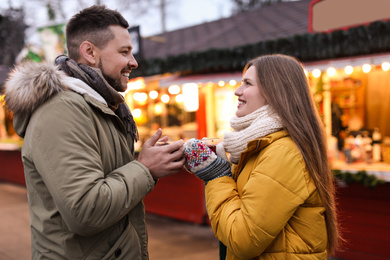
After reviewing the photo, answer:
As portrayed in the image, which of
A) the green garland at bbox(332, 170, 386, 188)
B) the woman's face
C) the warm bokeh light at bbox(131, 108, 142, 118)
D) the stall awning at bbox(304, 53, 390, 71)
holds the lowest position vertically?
the green garland at bbox(332, 170, 386, 188)

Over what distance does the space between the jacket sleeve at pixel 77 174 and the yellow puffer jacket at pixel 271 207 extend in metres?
0.45

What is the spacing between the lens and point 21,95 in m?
1.42

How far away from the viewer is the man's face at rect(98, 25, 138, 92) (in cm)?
167

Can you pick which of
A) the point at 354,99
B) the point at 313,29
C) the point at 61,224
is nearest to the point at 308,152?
the point at 61,224

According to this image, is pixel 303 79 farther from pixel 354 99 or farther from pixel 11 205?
pixel 11 205

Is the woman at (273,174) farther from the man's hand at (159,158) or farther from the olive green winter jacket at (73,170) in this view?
the olive green winter jacket at (73,170)

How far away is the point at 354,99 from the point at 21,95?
678cm

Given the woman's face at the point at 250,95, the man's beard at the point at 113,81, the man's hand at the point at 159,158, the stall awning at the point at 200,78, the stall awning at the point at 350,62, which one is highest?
the stall awning at the point at 350,62

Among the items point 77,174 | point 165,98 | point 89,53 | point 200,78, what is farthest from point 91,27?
point 165,98

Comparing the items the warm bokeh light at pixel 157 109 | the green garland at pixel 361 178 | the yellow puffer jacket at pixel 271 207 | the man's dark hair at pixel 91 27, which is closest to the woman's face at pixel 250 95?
the yellow puffer jacket at pixel 271 207

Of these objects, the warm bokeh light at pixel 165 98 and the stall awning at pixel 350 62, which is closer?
the stall awning at pixel 350 62

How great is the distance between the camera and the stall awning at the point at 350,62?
171 inches

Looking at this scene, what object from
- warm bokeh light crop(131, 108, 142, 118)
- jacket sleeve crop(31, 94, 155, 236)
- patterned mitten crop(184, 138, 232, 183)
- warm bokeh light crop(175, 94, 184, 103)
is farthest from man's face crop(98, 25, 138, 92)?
warm bokeh light crop(131, 108, 142, 118)

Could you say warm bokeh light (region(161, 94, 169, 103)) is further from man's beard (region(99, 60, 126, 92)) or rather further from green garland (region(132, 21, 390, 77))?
man's beard (region(99, 60, 126, 92))
